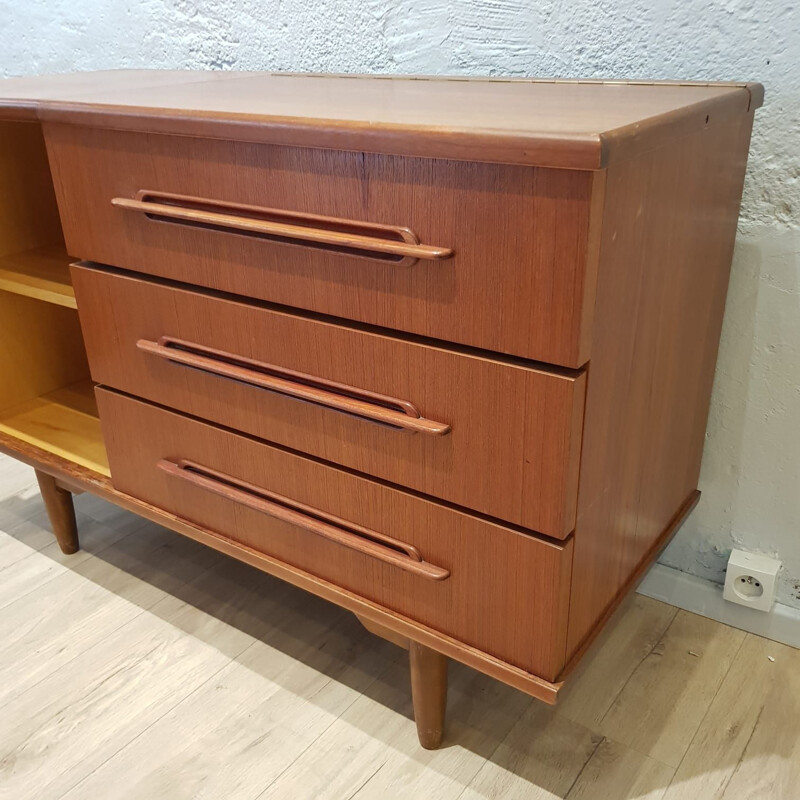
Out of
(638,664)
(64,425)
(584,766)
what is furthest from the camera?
(64,425)

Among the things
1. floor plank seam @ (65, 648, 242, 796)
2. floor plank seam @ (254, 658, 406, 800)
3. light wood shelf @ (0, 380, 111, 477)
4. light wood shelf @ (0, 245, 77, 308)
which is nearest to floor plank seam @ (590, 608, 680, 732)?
floor plank seam @ (254, 658, 406, 800)

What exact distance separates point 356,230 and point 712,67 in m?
0.54

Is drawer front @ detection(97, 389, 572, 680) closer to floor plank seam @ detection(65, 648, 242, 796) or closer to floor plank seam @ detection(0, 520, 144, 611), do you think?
floor plank seam @ detection(65, 648, 242, 796)

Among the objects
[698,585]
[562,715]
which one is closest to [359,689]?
[562,715]

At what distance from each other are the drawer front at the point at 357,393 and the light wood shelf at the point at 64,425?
258mm

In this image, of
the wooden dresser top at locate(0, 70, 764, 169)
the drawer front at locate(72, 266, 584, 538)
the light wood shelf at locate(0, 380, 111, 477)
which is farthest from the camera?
the light wood shelf at locate(0, 380, 111, 477)

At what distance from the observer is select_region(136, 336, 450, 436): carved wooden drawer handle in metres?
0.85

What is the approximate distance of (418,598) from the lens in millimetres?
946

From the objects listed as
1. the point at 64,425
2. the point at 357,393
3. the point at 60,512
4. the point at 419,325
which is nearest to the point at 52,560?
the point at 60,512

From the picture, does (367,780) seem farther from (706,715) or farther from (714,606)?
(714,606)

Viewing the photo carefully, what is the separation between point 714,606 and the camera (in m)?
1.27

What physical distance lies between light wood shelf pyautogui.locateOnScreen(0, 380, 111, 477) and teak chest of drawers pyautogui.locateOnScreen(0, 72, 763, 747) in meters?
0.14

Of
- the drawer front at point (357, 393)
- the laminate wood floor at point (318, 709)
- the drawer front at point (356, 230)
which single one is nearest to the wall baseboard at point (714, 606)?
the laminate wood floor at point (318, 709)

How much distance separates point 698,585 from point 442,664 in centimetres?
49
